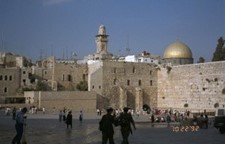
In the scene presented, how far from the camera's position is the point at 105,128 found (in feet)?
28.4

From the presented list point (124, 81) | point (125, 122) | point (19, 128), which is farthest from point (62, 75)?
point (125, 122)

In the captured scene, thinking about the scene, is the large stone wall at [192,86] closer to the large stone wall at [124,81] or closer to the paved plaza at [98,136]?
the large stone wall at [124,81]

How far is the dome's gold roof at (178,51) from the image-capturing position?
4950 cm

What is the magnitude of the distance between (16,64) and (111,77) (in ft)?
77.0

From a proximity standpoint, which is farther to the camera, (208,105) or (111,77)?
(111,77)

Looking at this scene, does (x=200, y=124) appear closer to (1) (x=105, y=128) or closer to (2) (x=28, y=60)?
(1) (x=105, y=128)

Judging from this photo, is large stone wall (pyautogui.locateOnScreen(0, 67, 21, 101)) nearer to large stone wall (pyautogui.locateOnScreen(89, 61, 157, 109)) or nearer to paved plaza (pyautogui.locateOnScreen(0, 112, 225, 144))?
large stone wall (pyautogui.locateOnScreen(89, 61, 157, 109))

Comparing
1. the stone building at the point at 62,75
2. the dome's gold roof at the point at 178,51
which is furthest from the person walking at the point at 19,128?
the dome's gold roof at the point at 178,51

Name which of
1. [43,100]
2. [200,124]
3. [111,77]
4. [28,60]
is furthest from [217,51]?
[28,60]

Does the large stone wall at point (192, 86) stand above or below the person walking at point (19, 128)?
above

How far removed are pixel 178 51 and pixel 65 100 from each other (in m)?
17.2

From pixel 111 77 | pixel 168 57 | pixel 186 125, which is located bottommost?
pixel 186 125

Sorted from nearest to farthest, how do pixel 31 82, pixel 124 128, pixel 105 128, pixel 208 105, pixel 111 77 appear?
1. pixel 105 128
2. pixel 124 128
3. pixel 208 105
4. pixel 111 77
5. pixel 31 82

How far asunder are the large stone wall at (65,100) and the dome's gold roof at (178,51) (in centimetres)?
1411
